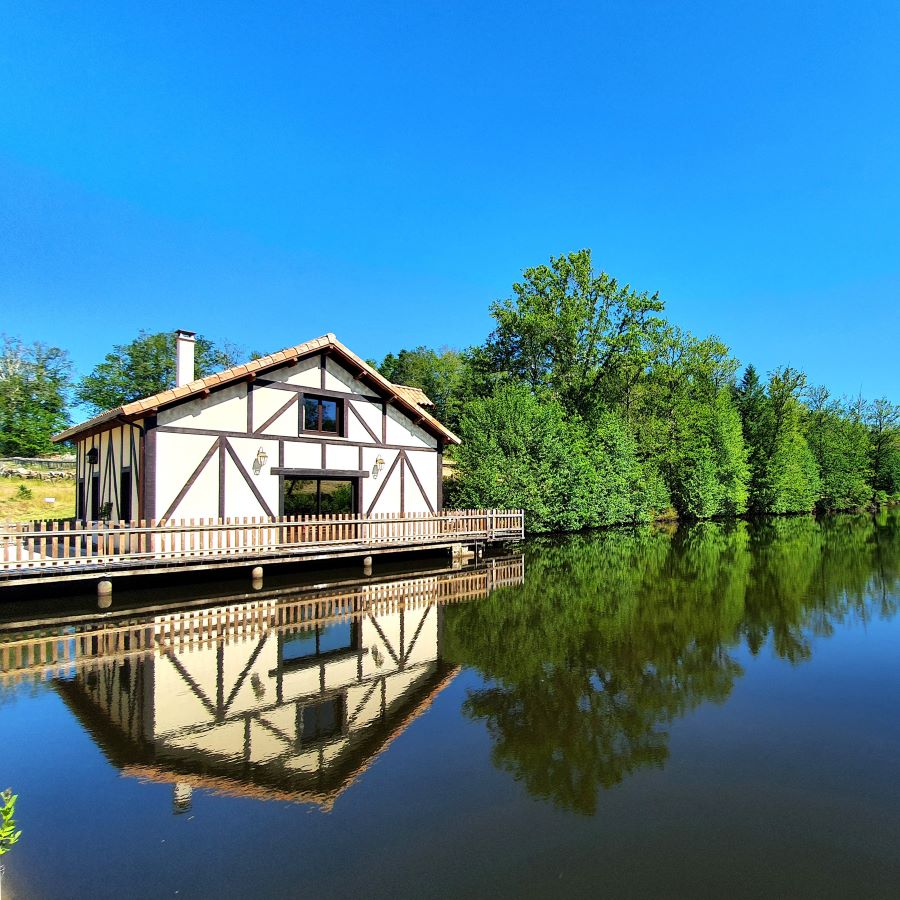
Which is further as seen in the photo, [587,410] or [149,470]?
[587,410]

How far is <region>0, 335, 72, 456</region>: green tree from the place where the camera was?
128ft

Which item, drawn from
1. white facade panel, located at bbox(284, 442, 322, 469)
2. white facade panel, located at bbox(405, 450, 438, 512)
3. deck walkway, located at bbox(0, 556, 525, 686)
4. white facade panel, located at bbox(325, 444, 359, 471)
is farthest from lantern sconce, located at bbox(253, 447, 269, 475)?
white facade panel, located at bbox(405, 450, 438, 512)

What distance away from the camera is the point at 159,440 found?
574 inches

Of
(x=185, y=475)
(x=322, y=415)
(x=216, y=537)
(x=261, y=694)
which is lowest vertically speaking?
(x=261, y=694)

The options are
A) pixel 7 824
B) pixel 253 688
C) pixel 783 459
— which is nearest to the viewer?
pixel 7 824

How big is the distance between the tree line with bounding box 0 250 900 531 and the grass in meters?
8.51

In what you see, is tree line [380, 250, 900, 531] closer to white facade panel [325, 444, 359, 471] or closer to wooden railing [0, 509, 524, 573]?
wooden railing [0, 509, 524, 573]

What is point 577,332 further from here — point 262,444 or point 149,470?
point 149,470

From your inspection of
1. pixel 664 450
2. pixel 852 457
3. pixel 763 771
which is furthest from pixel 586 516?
pixel 852 457

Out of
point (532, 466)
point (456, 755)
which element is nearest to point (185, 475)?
point (456, 755)

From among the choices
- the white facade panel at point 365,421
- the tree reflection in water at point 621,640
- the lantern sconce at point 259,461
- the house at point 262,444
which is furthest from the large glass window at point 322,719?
the white facade panel at point 365,421

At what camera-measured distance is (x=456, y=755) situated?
5.30m

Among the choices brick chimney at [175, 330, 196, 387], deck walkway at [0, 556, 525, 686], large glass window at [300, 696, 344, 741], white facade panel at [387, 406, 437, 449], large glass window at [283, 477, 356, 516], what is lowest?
large glass window at [300, 696, 344, 741]

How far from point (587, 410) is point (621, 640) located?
2716cm
